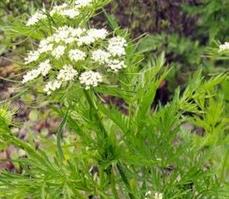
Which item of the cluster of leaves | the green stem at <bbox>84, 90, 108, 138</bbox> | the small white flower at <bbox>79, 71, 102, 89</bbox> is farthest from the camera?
the cluster of leaves

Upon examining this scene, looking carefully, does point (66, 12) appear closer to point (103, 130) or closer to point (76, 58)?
point (76, 58)

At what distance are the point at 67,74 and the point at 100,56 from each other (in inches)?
4.8

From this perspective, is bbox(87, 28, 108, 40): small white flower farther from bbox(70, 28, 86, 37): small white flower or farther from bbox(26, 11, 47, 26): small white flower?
bbox(26, 11, 47, 26): small white flower

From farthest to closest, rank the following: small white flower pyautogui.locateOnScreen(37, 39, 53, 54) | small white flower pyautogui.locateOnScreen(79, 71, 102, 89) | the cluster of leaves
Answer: the cluster of leaves → small white flower pyautogui.locateOnScreen(37, 39, 53, 54) → small white flower pyautogui.locateOnScreen(79, 71, 102, 89)

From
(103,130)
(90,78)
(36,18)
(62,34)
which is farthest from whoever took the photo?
(103,130)

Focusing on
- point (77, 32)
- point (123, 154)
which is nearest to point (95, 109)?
point (123, 154)

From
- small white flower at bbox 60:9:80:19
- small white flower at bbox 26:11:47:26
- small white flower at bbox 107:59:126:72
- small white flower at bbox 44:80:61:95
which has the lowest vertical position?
small white flower at bbox 44:80:61:95

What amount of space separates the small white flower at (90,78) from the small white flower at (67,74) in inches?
1.0

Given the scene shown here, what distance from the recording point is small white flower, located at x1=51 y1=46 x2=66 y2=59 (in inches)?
93.3

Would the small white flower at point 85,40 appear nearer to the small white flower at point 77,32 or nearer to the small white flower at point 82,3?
the small white flower at point 77,32

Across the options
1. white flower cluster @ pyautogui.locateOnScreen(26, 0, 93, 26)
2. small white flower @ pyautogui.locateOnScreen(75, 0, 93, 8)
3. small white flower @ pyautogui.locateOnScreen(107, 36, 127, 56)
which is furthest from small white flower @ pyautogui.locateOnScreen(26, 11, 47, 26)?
small white flower @ pyautogui.locateOnScreen(107, 36, 127, 56)

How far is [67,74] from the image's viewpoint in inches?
91.5

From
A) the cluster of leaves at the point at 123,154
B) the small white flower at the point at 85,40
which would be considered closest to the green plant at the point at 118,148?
the cluster of leaves at the point at 123,154

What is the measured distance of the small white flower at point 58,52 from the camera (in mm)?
2369
